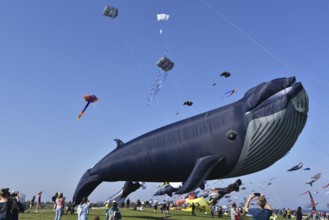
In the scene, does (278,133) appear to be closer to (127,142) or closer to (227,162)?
(227,162)

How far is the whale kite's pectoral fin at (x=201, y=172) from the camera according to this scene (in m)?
13.1

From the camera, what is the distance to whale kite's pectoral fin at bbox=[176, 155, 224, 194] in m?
13.1

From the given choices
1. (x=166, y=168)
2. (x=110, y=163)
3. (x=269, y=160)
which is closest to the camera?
(x=269, y=160)

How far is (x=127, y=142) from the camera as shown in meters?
16.9

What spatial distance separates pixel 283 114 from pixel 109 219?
7040 mm

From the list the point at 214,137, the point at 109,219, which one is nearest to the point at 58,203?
the point at 109,219

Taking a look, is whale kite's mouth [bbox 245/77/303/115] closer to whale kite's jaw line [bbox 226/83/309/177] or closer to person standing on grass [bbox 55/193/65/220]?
whale kite's jaw line [bbox 226/83/309/177]

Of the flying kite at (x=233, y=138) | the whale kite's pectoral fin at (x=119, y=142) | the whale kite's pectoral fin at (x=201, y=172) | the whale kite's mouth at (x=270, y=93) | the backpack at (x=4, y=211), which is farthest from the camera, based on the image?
the whale kite's pectoral fin at (x=119, y=142)

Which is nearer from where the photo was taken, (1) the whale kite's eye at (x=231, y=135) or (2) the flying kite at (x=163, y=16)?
Answer: (1) the whale kite's eye at (x=231, y=135)

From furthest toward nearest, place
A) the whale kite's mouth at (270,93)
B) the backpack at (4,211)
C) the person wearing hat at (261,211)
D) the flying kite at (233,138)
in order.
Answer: the whale kite's mouth at (270,93)
the flying kite at (233,138)
the backpack at (4,211)
the person wearing hat at (261,211)

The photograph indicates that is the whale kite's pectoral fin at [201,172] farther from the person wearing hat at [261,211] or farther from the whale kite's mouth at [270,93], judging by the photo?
the person wearing hat at [261,211]

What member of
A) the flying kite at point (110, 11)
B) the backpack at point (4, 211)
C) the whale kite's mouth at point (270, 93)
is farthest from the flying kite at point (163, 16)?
the backpack at point (4, 211)

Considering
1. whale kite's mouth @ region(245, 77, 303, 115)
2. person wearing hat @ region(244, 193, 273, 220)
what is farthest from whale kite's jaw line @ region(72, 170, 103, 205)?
person wearing hat @ region(244, 193, 273, 220)

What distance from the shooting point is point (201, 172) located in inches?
516
